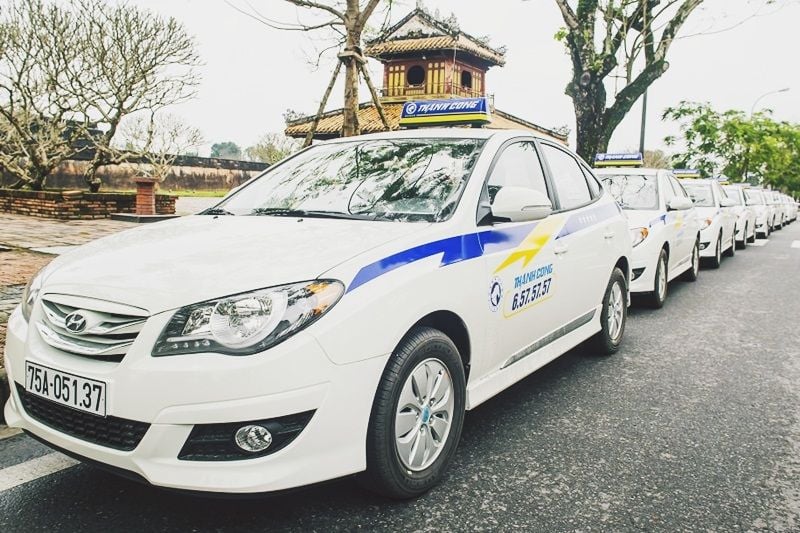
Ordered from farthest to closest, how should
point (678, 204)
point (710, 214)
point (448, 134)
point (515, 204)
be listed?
1. point (710, 214)
2. point (678, 204)
3. point (448, 134)
4. point (515, 204)

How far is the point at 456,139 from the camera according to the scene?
359cm

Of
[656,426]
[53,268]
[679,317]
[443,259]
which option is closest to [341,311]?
[443,259]

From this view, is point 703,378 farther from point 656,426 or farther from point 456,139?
point 456,139

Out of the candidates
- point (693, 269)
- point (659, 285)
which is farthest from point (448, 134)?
point (693, 269)

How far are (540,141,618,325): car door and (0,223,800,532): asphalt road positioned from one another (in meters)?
0.58

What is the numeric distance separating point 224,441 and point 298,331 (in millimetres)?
431

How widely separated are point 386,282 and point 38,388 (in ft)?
4.30

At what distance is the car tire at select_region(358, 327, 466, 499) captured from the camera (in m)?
2.44

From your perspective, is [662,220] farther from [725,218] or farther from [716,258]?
[725,218]

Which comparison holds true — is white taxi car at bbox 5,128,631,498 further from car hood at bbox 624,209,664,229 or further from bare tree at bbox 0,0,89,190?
bare tree at bbox 0,0,89,190

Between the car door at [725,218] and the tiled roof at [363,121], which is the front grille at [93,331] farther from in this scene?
the tiled roof at [363,121]

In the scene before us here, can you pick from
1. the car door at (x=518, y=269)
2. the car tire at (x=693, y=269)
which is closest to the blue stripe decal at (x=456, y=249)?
the car door at (x=518, y=269)

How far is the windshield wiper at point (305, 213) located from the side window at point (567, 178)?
5.07ft

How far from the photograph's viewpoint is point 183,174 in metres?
38.4
